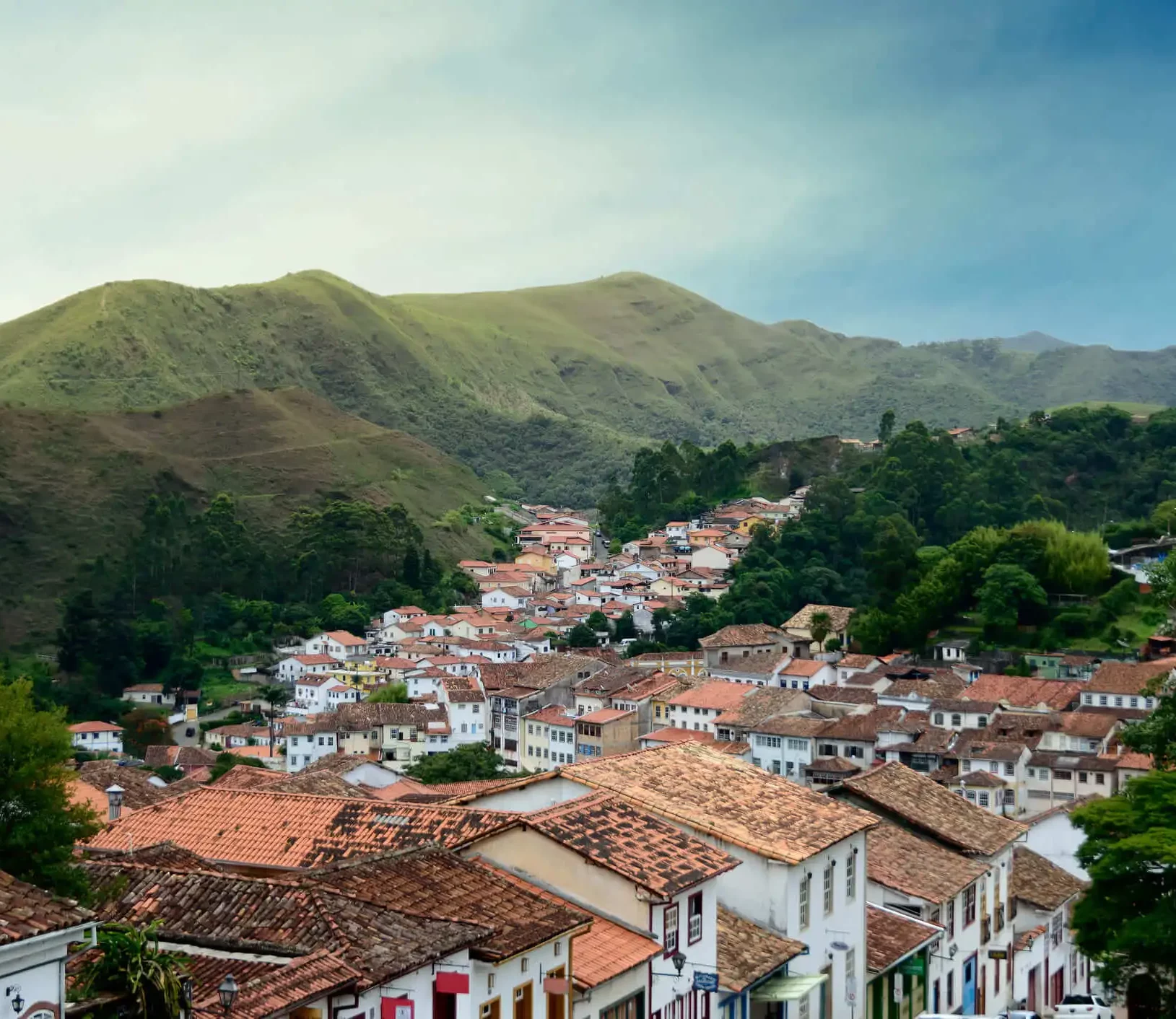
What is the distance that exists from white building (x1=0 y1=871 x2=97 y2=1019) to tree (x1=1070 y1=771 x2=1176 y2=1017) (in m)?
16.4

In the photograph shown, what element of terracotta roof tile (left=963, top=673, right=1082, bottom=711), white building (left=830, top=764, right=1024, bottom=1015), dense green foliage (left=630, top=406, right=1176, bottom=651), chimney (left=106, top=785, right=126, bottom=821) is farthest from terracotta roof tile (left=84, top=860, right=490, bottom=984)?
dense green foliage (left=630, top=406, right=1176, bottom=651)

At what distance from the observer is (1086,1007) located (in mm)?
24875

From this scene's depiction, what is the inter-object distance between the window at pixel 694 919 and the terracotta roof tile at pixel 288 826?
2193 mm

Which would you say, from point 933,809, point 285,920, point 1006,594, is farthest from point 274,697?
point 285,920

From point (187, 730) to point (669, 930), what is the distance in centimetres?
6973

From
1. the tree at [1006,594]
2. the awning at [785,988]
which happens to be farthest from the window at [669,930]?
the tree at [1006,594]

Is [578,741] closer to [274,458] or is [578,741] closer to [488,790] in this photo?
[488,790]

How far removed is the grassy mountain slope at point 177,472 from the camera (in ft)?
391

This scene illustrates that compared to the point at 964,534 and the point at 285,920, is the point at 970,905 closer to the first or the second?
the point at 285,920

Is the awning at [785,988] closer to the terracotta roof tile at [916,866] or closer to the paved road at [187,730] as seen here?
the terracotta roof tile at [916,866]

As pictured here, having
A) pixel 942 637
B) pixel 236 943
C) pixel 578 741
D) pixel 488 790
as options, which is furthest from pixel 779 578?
pixel 236 943

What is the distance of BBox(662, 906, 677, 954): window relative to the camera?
16.1m

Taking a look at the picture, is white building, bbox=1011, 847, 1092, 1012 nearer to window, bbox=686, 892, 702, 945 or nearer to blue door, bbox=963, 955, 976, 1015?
blue door, bbox=963, 955, 976, 1015

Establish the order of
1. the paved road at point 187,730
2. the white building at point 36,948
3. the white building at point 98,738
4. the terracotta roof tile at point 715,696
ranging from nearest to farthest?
the white building at point 36,948 < the terracotta roof tile at point 715,696 < the white building at point 98,738 < the paved road at point 187,730
